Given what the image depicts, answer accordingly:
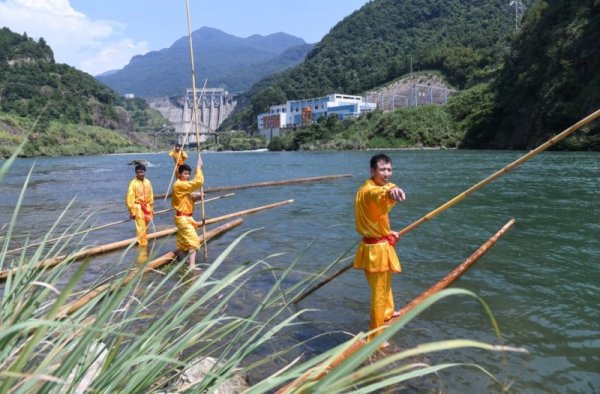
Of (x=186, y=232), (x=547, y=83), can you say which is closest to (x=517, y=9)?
(x=547, y=83)

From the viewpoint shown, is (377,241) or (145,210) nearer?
(377,241)

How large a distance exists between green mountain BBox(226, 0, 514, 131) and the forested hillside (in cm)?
4880

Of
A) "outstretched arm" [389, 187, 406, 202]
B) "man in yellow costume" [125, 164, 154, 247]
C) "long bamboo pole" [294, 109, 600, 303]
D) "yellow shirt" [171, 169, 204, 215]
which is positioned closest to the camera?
"long bamboo pole" [294, 109, 600, 303]

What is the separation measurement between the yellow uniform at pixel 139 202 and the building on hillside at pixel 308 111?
102576mm

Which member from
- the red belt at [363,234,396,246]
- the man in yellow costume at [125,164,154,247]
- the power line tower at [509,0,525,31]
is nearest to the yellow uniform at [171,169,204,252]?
the man in yellow costume at [125,164,154,247]

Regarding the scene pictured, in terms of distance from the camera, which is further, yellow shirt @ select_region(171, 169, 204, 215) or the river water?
yellow shirt @ select_region(171, 169, 204, 215)

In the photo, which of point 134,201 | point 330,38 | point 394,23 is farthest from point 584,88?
point 330,38

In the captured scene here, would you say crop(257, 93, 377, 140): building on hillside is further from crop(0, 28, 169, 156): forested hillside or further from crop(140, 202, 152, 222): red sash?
crop(140, 202, 152, 222): red sash

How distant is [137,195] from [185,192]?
2.02 meters

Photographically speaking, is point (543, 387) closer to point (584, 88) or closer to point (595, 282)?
point (595, 282)

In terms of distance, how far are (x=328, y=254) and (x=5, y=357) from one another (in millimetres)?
8704

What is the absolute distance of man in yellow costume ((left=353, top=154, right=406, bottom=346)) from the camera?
16.5 ft

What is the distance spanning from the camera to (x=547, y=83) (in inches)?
1854

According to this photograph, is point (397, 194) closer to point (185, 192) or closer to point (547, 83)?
point (185, 192)
